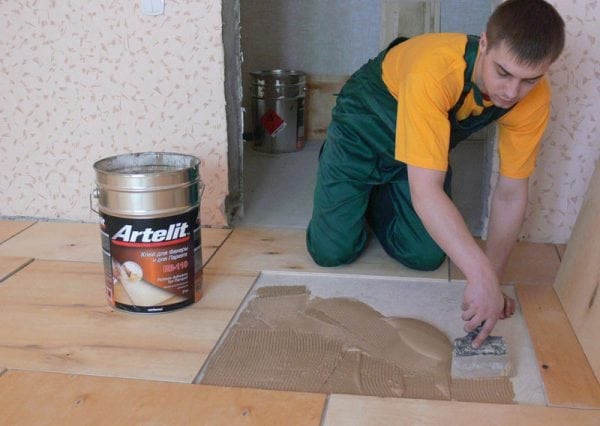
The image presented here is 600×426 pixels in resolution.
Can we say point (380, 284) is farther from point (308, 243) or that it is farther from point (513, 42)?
point (513, 42)

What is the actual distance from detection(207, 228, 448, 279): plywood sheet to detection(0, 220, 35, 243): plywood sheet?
77cm

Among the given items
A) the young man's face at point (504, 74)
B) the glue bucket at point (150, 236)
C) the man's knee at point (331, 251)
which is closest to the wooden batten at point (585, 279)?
the young man's face at point (504, 74)

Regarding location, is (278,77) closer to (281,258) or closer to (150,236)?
(281,258)

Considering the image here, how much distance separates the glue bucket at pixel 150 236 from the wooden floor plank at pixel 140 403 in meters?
Answer: 0.32

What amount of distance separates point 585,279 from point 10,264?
169 cm

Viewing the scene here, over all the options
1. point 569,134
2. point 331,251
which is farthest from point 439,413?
point 569,134

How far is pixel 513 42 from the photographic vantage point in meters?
1.36

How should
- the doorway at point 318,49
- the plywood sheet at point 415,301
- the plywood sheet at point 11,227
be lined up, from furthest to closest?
the doorway at point 318,49, the plywood sheet at point 11,227, the plywood sheet at point 415,301

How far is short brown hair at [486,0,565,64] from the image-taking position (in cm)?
134

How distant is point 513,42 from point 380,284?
33.3 inches

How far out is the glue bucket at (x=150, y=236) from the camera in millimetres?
1675

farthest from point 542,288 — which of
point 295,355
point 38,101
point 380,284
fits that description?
point 38,101

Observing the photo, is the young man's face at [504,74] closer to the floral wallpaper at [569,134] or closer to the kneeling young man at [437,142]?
the kneeling young man at [437,142]

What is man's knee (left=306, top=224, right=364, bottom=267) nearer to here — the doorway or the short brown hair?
the doorway
